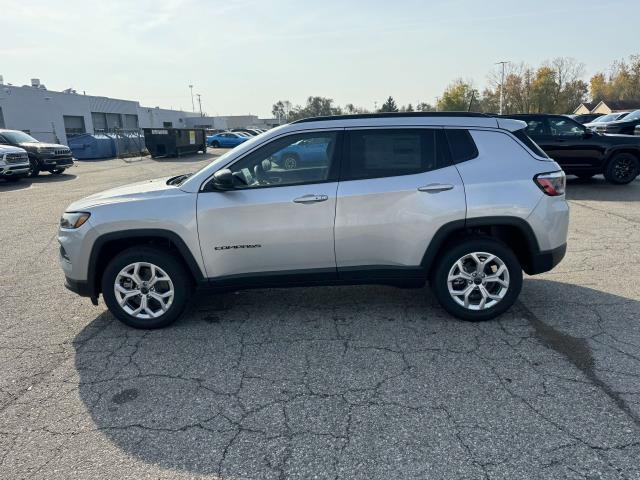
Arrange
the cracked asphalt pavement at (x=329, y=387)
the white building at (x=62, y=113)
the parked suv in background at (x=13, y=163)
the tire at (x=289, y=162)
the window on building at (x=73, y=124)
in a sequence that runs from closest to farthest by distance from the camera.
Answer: the cracked asphalt pavement at (x=329, y=387) < the tire at (x=289, y=162) < the parked suv in background at (x=13, y=163) < the white building at (x=62, y=113) < the window on building at (x=73, y=124)

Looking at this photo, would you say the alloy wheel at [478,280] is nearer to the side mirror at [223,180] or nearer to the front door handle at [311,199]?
the front door handle at [311,199]

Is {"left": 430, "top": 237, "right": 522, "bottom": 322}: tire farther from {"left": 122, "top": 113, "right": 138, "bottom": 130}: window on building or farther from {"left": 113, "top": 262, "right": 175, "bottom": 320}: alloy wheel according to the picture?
{"left": 122, "top": 113, "right": 138, "bottom": 130}: window on building

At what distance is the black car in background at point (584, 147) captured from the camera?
1057 cm

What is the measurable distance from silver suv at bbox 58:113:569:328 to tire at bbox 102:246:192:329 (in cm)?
1

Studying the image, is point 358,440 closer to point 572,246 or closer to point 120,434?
point 120,434

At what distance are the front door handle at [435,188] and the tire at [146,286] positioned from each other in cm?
224

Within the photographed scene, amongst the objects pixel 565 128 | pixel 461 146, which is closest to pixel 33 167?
pixel 565 128

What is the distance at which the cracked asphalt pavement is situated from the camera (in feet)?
7.83

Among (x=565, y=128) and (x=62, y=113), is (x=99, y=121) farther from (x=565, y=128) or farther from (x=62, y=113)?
(x=565, y=128)

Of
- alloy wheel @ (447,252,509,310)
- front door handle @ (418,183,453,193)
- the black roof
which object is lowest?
alloy wheel @ (447,252,509,310)

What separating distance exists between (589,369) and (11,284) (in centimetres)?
619

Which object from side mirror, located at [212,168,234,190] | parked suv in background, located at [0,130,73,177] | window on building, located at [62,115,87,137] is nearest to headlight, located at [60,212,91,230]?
side mirror, located at [212,168,234,190]

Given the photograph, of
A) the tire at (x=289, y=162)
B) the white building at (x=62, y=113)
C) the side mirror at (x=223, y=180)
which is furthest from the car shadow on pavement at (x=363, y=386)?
the white building at (x=62, y=113)

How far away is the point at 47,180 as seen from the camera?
17578 millimetres
